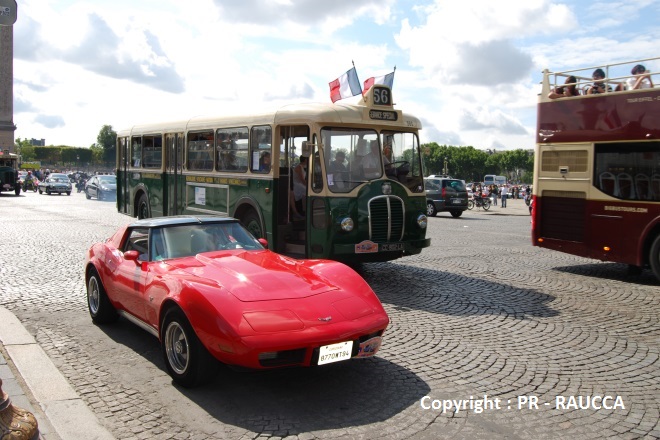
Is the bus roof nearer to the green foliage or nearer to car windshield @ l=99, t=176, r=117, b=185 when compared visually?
car windshield @ l=99, t=176, r=117, b=185

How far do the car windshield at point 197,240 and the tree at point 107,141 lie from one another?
157057 mm

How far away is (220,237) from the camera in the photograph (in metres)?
6.25

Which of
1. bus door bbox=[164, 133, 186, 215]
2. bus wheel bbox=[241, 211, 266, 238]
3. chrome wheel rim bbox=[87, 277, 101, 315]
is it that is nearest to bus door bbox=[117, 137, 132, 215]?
bus door bbox=[164, 133, 186, 215]

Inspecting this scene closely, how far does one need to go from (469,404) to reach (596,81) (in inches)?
316

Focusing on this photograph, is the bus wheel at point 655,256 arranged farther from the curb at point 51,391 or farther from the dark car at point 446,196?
the dark car at point 446,196

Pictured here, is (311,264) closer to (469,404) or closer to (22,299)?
(469,404)

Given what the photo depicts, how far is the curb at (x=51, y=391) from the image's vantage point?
4.07 meters

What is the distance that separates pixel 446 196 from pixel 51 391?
80.5 feet

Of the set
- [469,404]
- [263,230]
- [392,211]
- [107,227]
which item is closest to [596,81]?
[392,211]

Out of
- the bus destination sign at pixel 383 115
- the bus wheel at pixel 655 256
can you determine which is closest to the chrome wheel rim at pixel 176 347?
the bus destination sign at pixel 383 115

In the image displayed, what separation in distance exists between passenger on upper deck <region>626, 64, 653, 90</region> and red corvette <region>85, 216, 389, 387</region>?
717 centimetres

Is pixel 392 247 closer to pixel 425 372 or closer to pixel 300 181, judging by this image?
pixel 300 181

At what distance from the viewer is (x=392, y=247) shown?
9602mm

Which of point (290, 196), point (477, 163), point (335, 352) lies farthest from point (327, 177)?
point (477, 163)
